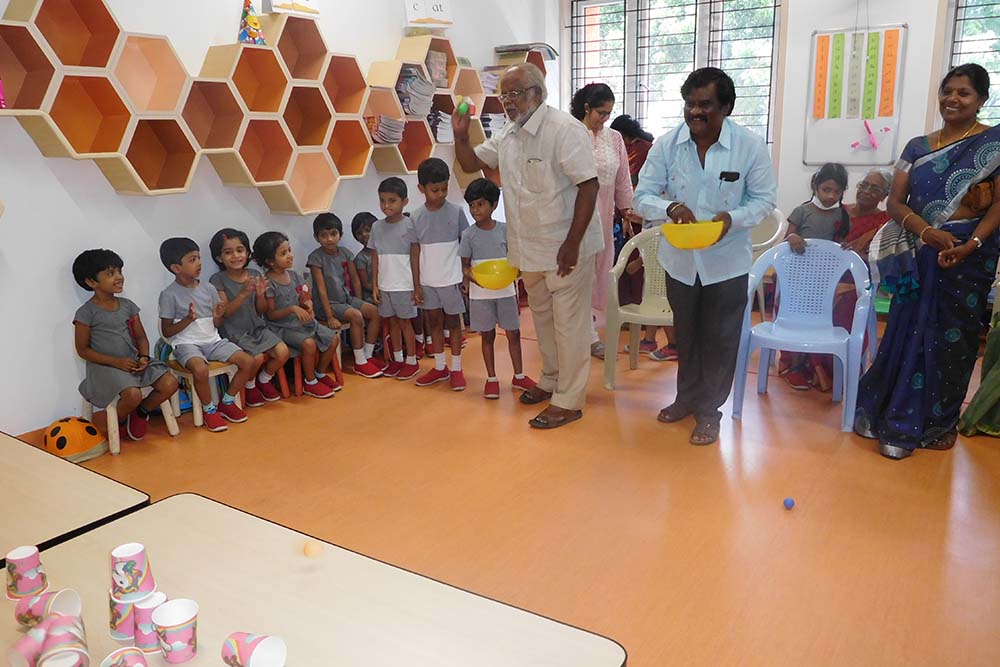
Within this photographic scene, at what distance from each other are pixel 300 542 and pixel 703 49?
5565 millimetres

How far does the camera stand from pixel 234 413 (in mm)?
3760

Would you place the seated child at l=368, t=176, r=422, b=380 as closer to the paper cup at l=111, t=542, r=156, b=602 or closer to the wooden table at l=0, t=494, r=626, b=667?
the wooden table at l=0, t=494, r=626, b=667

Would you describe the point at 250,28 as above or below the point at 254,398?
above

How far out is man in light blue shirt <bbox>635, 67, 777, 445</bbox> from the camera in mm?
3002

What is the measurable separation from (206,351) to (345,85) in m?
1.86

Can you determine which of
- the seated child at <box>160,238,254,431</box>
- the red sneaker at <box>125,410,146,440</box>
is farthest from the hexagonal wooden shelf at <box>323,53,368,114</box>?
the red sneaker at <box>125,410,146,440</box>

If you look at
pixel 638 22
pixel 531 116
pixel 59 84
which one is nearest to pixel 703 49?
pixel 638 22

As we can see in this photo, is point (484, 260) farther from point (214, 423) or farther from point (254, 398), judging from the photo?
point (214, 423)

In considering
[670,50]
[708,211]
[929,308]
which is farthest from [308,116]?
[929,308]

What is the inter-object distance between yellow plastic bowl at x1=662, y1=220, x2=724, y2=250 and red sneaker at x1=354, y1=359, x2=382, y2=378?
2036mm

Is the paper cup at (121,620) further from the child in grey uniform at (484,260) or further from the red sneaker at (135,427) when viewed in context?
the child in grey uniform at (484,260)

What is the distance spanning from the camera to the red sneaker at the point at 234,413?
148 inches

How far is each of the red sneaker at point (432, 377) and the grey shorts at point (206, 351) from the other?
100 cm

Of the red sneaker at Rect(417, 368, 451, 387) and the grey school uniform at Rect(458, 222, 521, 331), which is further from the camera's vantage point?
the red sneaker at Rect(417, 368, 451, 387)
